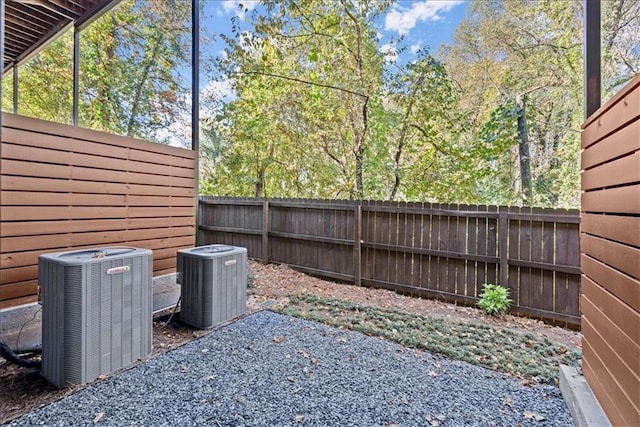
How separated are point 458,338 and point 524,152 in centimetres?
526

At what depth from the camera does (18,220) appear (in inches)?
102

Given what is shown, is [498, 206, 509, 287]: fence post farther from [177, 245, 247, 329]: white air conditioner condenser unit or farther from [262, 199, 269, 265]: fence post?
[262, 199, 269, 265]: fence post

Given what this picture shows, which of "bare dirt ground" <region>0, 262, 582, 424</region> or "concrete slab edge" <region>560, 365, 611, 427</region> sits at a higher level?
"concrete slab edge" <region>560, 365, 611, 427</region>

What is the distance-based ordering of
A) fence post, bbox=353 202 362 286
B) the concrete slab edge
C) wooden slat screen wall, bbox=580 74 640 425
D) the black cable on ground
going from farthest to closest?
fence post, bbox=353 202 362 286
the black cable on ground
the concrete slab edge
wooden slat screen wall, bbox=580 74 640 425

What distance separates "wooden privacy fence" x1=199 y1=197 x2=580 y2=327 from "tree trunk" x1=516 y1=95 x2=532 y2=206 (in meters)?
3.42

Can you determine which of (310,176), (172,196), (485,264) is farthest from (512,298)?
(310,176)

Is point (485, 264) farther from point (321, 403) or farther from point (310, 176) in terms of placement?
point (310, 176)

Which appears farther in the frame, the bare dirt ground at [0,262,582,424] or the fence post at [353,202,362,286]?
the fence post at [353,202,362,286]

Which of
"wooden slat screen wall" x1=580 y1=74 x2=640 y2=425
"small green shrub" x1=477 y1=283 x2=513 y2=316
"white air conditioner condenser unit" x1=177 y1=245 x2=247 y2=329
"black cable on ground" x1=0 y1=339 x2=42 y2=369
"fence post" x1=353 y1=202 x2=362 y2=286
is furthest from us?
"fence post" x1=353 y1=202 x2=362 y2=286

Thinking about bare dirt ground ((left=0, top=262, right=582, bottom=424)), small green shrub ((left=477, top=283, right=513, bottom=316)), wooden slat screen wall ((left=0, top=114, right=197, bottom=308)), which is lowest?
bare dirt ground ((left=0, top=262, right=582, bottom=424))

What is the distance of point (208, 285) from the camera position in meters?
3.14

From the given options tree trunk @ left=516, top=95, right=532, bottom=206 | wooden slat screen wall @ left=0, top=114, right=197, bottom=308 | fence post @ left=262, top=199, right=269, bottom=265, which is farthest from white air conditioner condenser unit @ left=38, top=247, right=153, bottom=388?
tree trunk @ left=516, top=95, right=532, bottom=206

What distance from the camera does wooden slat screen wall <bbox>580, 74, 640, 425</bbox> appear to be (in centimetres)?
139

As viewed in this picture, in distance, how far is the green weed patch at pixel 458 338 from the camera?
2570mm
